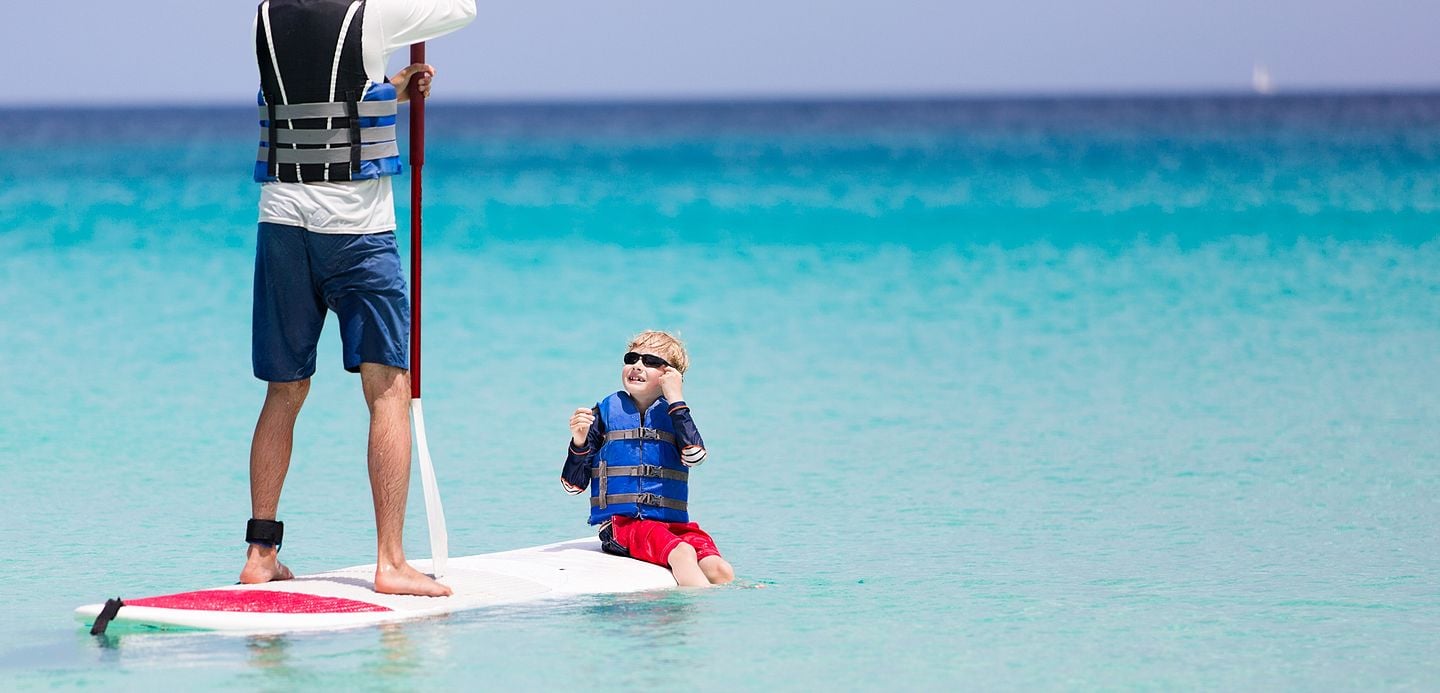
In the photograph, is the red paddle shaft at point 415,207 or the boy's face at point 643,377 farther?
the boy's face at point 643,377

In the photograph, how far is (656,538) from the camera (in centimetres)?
649

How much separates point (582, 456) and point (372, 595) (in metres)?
1.02

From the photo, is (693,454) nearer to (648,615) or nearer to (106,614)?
(648,615)

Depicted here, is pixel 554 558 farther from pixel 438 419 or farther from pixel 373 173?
pixel 438 419

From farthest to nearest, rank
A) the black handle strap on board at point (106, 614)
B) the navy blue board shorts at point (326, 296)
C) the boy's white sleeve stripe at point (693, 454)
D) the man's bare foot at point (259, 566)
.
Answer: the boy's white sleeve stripe at point (693, 454), the man's bare foot at point (259, 566), the navy blue board shorts at point (326, 296), the black handle strap on board at point (106, 614)

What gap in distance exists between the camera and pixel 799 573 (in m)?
6.87

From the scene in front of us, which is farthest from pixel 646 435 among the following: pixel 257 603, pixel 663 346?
pixel 257 603

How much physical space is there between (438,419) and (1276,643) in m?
5.52

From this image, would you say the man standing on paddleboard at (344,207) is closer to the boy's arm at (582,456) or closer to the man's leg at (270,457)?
the man's leg at (270,457)

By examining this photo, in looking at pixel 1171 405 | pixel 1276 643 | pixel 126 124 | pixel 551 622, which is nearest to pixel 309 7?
pixel 551 622

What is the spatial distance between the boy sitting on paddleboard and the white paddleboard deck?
0.11 metres

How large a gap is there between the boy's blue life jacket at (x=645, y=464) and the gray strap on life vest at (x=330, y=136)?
129cm

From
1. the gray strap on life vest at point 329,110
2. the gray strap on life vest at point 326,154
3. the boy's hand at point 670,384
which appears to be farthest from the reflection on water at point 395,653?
the gray strap on life vest at point 329,110

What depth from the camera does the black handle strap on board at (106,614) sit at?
18.4 ft
